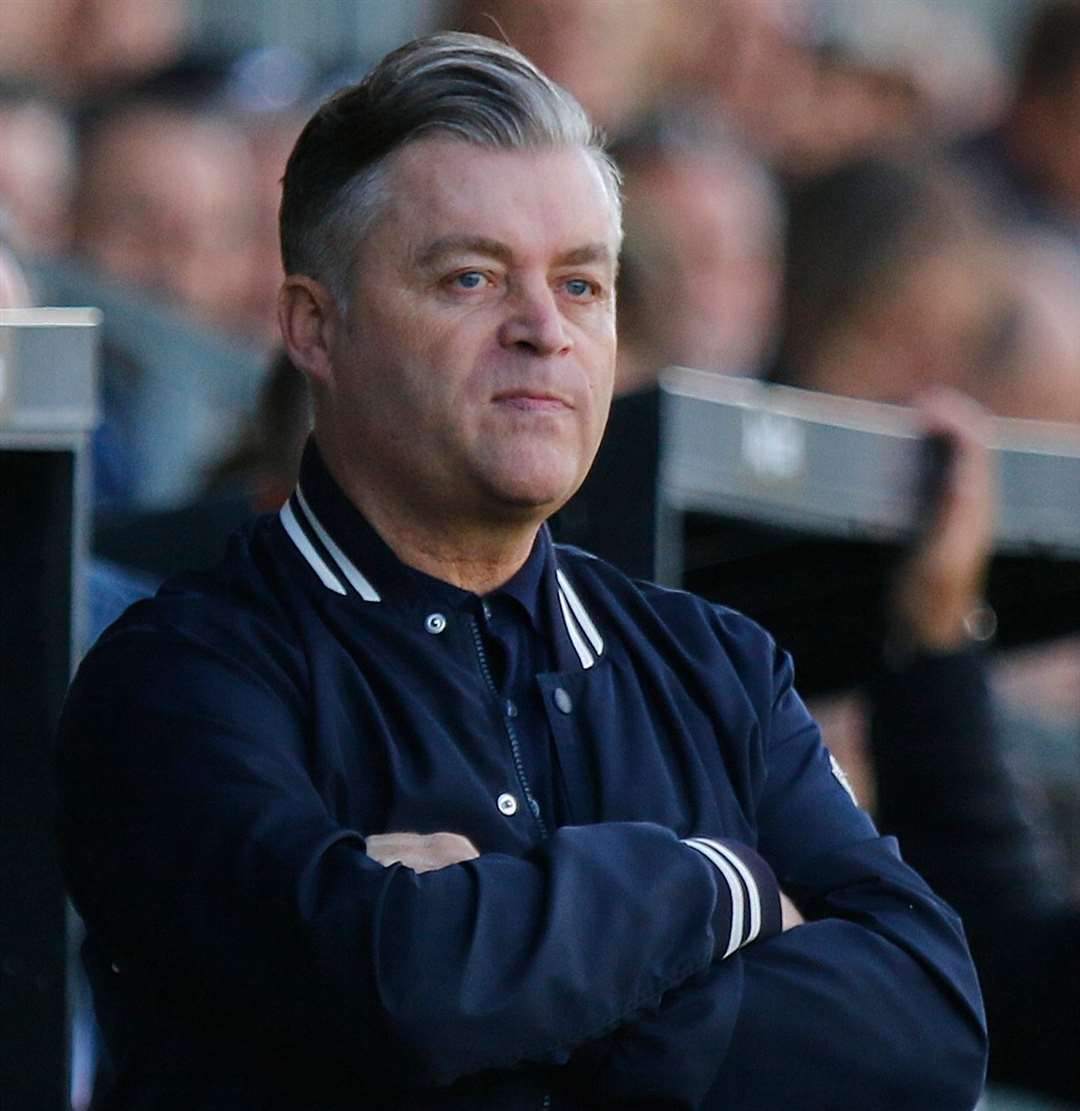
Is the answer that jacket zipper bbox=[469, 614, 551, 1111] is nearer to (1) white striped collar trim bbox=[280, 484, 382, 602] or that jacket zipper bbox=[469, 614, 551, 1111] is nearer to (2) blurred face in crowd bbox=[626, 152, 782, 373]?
(1) white striped collar trim bbox=[280, 484, 382, 602]

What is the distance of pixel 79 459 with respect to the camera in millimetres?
2312

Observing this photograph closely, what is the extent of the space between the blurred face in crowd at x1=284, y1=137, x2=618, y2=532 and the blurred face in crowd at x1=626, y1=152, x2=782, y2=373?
3204 millimetres

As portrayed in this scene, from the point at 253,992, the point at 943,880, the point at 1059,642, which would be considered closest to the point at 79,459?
the point at 253,992

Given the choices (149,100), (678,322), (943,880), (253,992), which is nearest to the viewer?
(253,992)

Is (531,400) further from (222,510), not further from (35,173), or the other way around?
(35,173)

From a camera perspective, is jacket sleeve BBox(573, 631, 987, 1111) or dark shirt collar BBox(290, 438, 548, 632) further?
dark shirt collar BBox(290, 438, 548, 632)

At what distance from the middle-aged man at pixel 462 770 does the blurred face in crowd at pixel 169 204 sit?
318cm

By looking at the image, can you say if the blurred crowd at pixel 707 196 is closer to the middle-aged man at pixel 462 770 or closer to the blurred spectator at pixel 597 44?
the blurred spectator at pixel 597 44

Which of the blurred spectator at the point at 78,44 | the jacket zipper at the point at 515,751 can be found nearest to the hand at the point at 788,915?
the jacket zipper at the point at 515,751

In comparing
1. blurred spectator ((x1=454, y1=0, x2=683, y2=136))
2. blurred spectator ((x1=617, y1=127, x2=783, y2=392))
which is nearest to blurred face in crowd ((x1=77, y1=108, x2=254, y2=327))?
blurred spectator ((x1=454, y1=0, x2=683, y2=136))

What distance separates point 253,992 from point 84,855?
0.19m

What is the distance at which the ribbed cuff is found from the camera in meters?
1.88

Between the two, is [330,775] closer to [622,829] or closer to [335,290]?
[622,829]

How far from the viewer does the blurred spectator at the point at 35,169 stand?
192 inches
